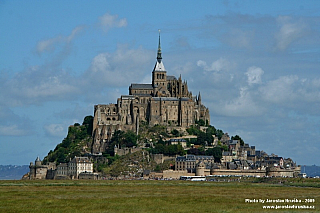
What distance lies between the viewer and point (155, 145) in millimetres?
148500

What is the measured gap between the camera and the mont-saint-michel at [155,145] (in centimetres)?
13875

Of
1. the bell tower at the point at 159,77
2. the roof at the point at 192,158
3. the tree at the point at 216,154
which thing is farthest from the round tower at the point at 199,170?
the bell tower at the point at 159,77

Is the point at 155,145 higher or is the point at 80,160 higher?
the point at 155,145

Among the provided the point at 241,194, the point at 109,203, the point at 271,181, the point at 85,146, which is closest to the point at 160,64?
the point at 85,146

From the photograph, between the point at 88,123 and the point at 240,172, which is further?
the point at 88,123

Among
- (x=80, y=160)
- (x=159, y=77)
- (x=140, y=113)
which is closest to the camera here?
(x=80, y=160)

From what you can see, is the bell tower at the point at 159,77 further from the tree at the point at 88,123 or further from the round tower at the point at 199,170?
the round tower at the point at 199,170

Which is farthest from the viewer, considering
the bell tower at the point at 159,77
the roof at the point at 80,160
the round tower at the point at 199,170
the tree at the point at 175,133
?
the bell tower at the point at 159,77

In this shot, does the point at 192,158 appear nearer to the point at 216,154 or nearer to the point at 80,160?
the point at 216,154

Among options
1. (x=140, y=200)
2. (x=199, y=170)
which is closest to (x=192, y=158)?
(x=199, y=170)

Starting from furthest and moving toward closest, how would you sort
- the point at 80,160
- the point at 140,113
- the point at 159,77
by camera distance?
the point at 159,77 < the point at 140,113 < the point at 80,160

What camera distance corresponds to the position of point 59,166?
140 m

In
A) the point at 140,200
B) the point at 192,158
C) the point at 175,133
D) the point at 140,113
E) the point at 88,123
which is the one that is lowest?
the point at 140,200

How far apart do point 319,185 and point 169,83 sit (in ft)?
217
